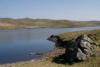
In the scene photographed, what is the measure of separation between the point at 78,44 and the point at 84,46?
1.16m

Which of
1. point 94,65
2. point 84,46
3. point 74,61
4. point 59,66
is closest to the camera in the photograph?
point 94,65

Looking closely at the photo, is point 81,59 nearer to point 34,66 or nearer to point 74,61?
point 74,61

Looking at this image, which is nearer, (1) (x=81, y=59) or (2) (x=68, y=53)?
(1) (x=81, y=59)

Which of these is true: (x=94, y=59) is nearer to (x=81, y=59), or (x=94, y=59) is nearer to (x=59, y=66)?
(x=81, y=59)

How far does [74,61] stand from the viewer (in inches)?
972

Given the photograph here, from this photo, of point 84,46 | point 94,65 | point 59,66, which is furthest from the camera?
point 84,46

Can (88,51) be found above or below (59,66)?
above

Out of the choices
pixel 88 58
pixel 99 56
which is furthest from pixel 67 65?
pixel 99 56

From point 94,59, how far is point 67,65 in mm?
4738

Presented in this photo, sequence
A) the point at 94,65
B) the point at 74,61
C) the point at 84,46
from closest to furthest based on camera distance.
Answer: the point at 94,65 < the point at 74,61 < the point at 84,46

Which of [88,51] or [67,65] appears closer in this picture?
[67,65]

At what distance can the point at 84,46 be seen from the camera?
86.7ft

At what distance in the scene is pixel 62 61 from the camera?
26109 mm

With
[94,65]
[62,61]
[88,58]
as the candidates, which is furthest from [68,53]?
[94,65]
